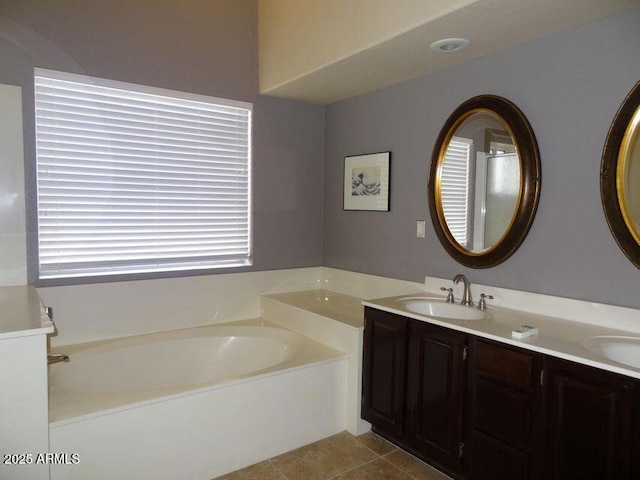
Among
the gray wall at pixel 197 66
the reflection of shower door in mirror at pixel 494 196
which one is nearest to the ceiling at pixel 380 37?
the gray wall at pixel 197 66

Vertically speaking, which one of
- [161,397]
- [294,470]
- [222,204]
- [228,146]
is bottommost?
[294,470]

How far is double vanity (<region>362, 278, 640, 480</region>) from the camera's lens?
164 cm

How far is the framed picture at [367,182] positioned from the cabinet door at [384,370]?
1.00 meters

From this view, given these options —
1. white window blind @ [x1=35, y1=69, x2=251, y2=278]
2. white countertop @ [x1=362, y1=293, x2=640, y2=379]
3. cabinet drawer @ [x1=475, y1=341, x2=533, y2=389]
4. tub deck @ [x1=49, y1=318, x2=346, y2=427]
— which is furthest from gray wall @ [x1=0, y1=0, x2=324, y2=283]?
cabinet drawer @ [x1=475, y1=341, x2=533, y2=389]

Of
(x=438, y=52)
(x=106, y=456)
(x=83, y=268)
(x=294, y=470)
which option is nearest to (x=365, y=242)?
(x=438, y=52)

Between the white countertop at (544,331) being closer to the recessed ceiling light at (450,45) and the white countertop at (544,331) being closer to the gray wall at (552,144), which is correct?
the gray wall at (552,144)

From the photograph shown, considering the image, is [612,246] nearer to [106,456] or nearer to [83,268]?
[106,456]

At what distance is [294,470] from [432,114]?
230 centimetres

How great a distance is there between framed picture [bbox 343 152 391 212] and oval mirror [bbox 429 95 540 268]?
453 mm

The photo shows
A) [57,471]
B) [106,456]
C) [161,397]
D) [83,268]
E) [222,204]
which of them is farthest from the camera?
[222,204]

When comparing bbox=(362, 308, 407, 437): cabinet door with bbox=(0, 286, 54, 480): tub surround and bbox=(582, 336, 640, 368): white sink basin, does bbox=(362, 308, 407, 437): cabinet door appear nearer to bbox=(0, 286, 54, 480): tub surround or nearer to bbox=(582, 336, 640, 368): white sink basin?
bbox=(582, 336, 640, 368): white sink basin

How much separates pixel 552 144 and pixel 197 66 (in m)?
2.37

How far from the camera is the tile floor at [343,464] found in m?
2.36

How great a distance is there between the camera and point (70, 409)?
79.4 inches
